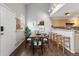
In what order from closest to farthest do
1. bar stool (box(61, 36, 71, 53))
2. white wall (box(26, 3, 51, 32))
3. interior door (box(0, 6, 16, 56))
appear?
interior door (box(0, 6, 16, 56)) < bar stool (box(61, 36, 71, 53)) < white wall (box(26, 3, 51, 32))

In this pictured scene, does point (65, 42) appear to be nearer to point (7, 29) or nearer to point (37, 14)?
point (7, 29)

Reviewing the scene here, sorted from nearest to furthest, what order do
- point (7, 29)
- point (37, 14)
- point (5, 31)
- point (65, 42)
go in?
point (5, 31), point (7, 29), point (65, 42), point (37, 14)

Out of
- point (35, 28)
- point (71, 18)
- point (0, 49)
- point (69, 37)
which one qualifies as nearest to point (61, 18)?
point (71, 18)

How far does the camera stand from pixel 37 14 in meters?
12.8

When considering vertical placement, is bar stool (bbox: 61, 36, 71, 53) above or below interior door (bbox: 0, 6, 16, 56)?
below

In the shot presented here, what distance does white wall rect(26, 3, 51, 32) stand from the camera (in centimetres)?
1272

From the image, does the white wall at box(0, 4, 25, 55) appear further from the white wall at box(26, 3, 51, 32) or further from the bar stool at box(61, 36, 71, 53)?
the white wall at box(26, 3, 51, 32)

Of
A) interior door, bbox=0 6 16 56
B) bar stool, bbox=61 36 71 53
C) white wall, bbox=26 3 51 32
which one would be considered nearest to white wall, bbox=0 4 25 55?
interior door, bbox=0 6 16 56

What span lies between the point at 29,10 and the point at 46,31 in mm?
2770

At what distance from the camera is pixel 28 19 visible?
12.8 m

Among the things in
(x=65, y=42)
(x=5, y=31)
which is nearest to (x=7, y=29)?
(x=5, y=31)

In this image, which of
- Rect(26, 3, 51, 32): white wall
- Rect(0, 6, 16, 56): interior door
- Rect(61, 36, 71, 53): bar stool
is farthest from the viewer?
Rect(26, 3, 51, 32): white wall

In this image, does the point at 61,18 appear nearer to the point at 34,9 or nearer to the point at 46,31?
the point at 46,31

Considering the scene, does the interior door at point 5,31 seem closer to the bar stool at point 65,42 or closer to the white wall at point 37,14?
the bar stool at point 65,42
